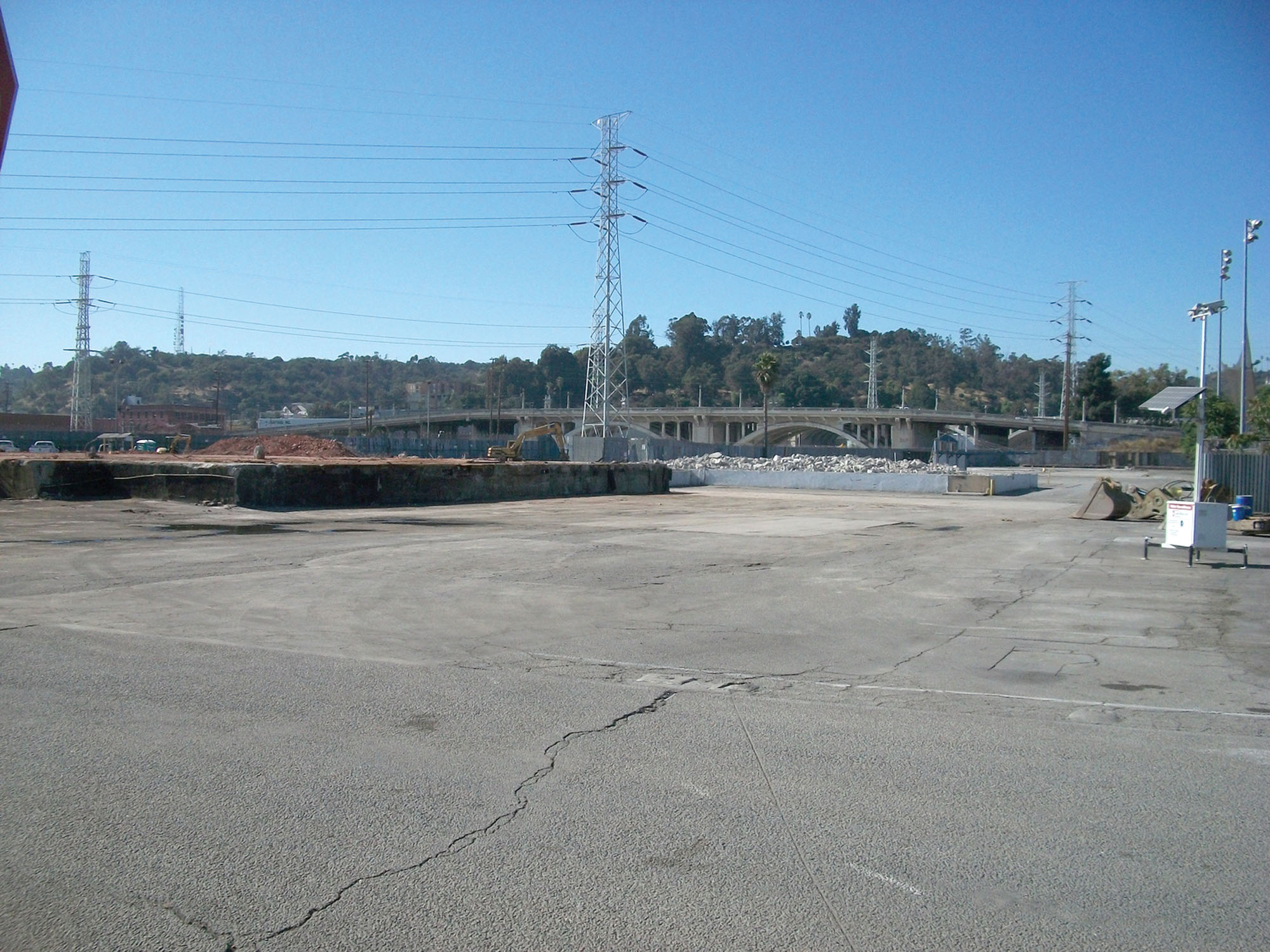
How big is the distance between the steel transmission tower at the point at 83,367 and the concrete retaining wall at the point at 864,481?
62495mm

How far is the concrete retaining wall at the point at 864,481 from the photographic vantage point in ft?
180

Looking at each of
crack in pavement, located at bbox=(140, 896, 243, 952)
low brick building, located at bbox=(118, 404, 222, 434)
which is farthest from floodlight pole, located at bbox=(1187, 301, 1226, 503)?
low brick building, located at bbox=(118, 404, 222, 434)

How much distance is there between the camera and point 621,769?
5.93m

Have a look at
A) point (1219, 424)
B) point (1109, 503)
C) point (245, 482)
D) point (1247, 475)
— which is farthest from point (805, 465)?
point (245, 482)

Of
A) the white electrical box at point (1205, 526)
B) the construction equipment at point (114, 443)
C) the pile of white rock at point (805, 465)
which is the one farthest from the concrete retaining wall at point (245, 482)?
the construction equipment at point (114, 443)

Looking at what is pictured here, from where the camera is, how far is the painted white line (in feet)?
A: 14.3

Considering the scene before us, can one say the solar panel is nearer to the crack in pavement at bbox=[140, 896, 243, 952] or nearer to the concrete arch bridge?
the crack in pavement at bbox=[140, 896, 243, 952]

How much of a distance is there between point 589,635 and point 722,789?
540cm

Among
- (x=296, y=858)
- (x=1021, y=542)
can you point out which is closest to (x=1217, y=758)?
(x=296, y=858)

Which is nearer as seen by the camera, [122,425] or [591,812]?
[591,812]

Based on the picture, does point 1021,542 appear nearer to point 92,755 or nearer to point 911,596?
point 911,596

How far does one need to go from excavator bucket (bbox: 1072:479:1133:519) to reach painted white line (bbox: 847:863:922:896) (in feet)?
99.5

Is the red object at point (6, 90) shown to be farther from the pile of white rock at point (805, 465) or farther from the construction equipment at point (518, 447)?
the pile of white rock at point (805, 465)

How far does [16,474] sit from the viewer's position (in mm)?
29391
